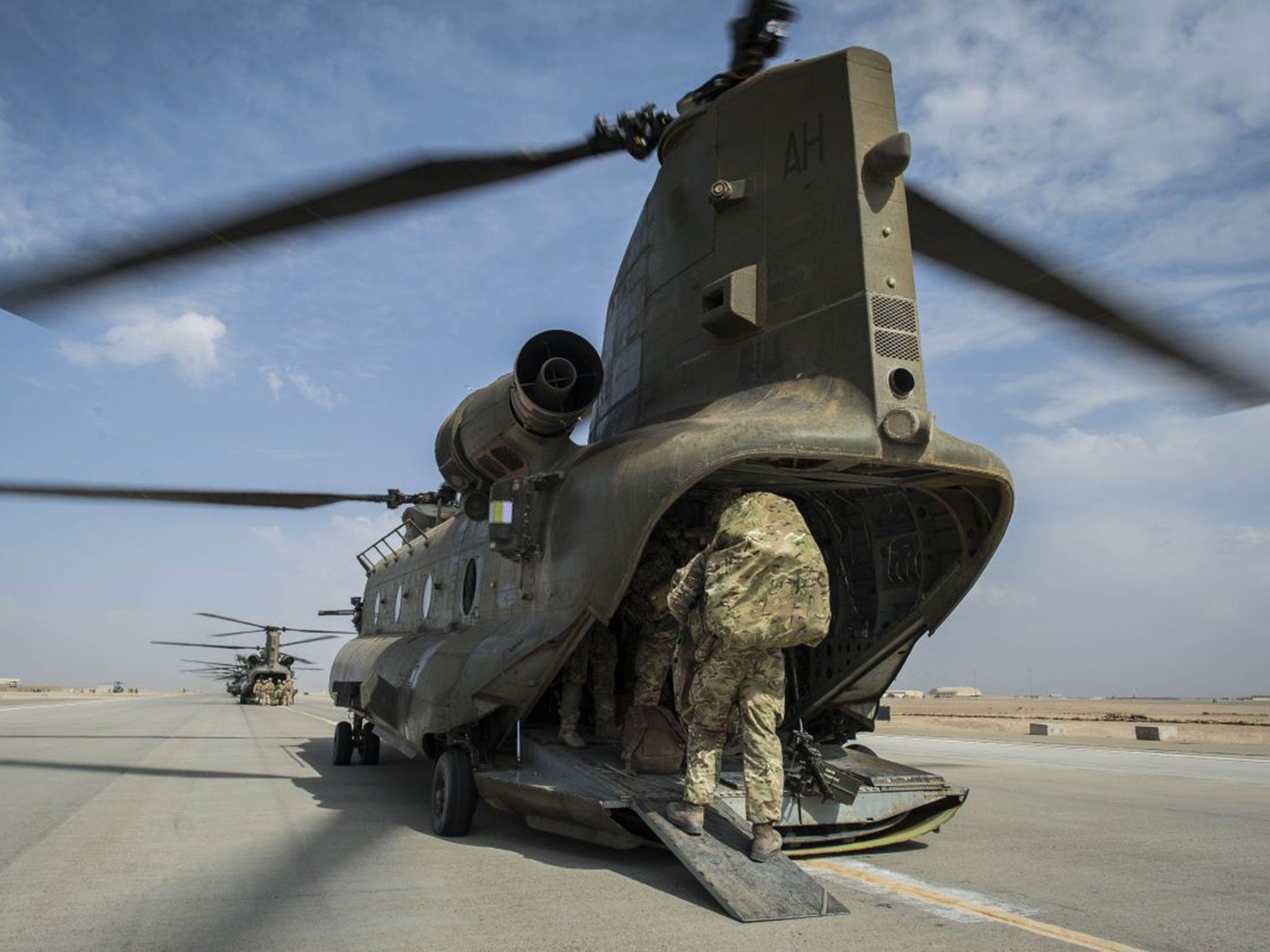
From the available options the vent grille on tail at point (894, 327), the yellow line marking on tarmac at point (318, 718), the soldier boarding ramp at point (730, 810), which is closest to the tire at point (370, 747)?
the soldier boarding ramp at point (730, 810)

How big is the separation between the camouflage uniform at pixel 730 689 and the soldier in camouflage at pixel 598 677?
1708mm

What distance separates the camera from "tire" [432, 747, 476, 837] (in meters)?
6.00

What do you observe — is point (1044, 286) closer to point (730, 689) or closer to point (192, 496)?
point (730, 689)

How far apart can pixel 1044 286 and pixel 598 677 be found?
410 centimetres

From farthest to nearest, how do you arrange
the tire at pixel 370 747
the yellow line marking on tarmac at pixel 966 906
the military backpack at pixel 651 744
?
the tire at pixel 370 747, the military backpack at pixel 651 744, the yellow line marking on tarmac at pixel 966 906

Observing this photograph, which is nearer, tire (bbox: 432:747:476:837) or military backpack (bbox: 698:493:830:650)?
military backpack (bbox: 698:493:830:650)

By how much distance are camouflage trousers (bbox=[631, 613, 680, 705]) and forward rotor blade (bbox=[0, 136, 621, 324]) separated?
3300 millimetres

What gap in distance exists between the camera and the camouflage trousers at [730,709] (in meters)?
4.79

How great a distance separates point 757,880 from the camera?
430cm

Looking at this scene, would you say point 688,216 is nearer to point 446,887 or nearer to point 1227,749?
point 446,887

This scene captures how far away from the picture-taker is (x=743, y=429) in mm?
5066

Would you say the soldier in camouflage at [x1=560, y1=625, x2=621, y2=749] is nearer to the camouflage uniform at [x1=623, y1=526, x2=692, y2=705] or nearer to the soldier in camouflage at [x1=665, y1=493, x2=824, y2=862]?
the camouflage uniform at [x1=623, y1=526, x2=692, y2=705]

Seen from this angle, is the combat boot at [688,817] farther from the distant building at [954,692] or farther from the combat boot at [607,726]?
the distant building at [954,692]

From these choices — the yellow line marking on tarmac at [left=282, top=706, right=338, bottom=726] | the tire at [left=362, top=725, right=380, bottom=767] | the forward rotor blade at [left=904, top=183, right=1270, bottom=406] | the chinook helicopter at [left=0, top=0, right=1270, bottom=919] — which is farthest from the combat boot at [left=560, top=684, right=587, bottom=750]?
the yellow line marking on tarmac at [left=282, top=706, right=338, bottom=726]
